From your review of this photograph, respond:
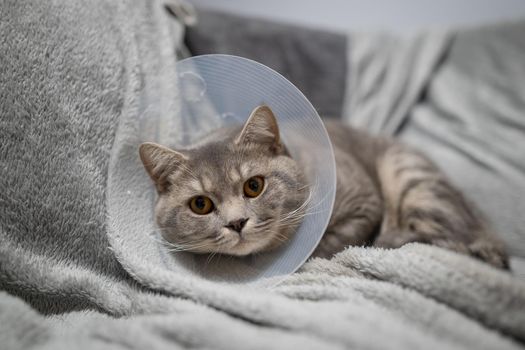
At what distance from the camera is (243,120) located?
1.58m

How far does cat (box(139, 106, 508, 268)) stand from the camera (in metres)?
1.32

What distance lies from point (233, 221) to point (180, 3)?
1.24 m

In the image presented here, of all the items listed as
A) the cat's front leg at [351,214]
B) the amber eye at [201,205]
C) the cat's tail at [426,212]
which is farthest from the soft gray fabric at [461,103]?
the amber eye at [201,205]

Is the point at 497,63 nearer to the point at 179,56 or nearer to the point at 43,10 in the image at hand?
the point at 179,56

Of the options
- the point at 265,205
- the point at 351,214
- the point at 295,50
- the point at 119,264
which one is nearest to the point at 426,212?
the point at 351,214

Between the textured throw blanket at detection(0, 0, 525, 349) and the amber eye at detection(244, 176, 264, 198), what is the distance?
0.89 ft

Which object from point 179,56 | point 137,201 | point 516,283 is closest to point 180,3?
point 179,56

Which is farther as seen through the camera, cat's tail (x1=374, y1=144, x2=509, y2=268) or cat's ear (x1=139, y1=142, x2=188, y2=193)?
cat's tail (x1=374, y1=144, x2=509, y2=268)

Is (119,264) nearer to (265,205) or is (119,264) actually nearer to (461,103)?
(265,205)

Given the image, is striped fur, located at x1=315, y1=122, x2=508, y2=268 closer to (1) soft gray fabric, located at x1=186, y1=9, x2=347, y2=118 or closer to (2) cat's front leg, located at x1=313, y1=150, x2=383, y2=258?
(2) cat's front leg, located at x1=313, y1=150, x2=383, y2=258

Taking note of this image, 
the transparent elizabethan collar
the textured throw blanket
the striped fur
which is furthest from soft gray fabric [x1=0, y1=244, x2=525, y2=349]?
the striped fur

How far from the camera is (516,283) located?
0.98 m

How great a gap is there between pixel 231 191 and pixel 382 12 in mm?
1940

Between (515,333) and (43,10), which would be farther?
(43,10)
